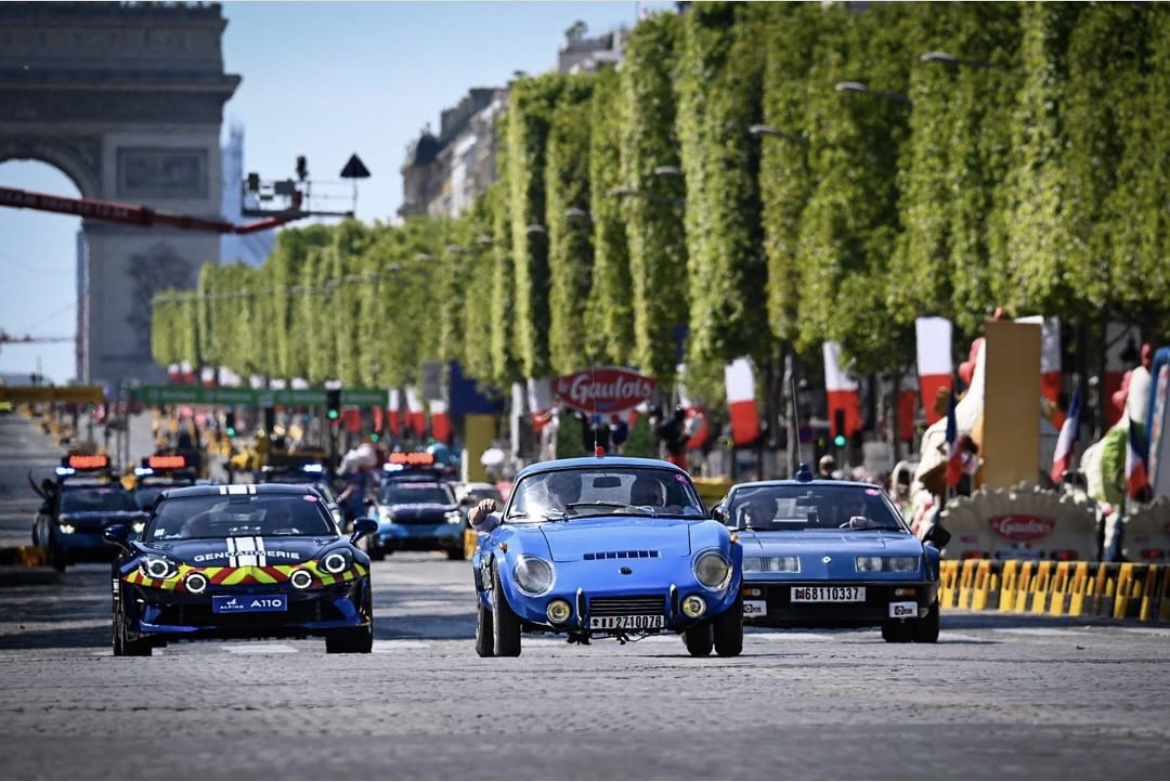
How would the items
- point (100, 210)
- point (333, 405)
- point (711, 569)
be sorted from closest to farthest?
1. point (711, 569)
2. point (100, 210)
3. point (333, 405)

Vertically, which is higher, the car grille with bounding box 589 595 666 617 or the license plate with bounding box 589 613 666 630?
the car grille with bounding box 589 595 666 617

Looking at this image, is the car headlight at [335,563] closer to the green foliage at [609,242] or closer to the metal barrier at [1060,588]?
the metal barrier at [1060,588]

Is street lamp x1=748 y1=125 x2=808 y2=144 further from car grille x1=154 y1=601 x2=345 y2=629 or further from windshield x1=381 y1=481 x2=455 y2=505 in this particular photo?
car grille x1=154 y1=601 x2=345 y2=629

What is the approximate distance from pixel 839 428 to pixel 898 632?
28.5m

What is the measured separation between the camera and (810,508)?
79.5 feet

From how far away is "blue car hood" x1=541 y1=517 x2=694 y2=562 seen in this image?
19312mm

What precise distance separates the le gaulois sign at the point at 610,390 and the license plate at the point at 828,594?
93.5 ft

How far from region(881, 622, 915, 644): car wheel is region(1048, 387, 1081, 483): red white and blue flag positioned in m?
13.3

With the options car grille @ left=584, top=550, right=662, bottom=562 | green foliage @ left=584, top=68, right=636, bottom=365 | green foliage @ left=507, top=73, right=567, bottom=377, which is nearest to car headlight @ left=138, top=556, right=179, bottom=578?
car grille @ left=584, top=550, right=662, bottom=562

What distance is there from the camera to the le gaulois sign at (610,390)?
169 ft

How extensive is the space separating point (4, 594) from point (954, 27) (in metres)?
17.9

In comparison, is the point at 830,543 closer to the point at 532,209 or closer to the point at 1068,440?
the point at 1068,440

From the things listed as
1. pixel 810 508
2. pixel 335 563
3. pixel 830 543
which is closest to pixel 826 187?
pixel 810 508

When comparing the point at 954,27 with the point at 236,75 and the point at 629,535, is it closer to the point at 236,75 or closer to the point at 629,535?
the point at 629,535
